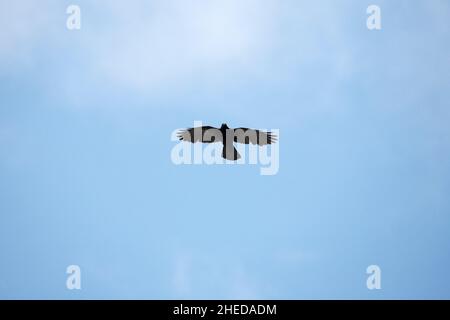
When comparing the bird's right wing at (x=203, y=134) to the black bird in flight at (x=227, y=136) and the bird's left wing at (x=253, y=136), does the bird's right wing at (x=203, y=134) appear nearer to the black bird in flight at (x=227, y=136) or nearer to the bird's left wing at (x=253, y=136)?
the black bird in flight at (x=227, y=136)

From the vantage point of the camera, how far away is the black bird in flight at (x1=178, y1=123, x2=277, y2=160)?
23281 millimetres

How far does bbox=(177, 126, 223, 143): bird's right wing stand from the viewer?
920 inches

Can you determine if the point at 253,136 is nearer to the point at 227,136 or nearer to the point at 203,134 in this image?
the point at 227,136

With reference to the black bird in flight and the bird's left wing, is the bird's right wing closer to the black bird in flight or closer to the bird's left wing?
the black bird in flight

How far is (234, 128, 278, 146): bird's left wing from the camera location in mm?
23297

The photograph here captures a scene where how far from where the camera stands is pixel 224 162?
24531mm

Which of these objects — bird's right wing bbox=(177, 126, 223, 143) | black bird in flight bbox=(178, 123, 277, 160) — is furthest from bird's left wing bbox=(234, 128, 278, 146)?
bird's right wing bbox=(177, 126, 223, 143)

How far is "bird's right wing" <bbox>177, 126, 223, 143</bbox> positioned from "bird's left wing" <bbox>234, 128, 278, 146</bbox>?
0.60 m

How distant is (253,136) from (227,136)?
953mm

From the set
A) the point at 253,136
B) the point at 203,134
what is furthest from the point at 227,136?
the point at 253,136

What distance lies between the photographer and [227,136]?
23.3 meters

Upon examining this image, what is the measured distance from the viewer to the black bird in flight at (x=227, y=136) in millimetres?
23281
